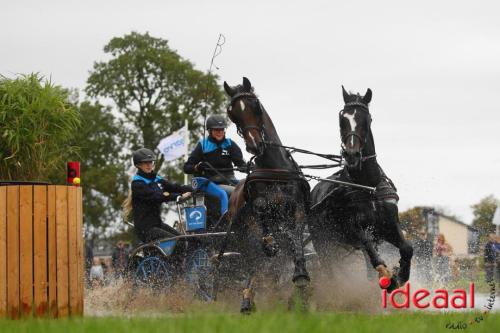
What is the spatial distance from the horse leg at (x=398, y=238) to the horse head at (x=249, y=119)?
1.76 m

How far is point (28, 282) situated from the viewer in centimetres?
964

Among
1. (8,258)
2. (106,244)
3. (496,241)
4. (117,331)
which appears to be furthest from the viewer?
(106,244)

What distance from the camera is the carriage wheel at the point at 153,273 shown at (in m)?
13.4

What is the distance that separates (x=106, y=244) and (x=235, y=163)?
1754 inches

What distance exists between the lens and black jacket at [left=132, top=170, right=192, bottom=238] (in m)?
13.8

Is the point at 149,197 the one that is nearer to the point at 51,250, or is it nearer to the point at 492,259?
the point at 51,250

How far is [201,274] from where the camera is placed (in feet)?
43.3

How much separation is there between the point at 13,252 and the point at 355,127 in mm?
4330

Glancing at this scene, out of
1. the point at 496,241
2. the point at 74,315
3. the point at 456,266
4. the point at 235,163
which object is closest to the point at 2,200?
the point at 74,315

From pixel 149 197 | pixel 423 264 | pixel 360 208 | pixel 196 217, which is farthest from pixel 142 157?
pixel 423 264

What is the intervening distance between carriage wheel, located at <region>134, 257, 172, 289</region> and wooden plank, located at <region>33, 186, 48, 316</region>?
3738 mm

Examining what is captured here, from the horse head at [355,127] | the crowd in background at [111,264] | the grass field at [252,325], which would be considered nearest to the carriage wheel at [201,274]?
the horse head at [355,127]

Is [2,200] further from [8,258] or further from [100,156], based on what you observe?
[100,156]

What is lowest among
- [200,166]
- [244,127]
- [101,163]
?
[200,166]
